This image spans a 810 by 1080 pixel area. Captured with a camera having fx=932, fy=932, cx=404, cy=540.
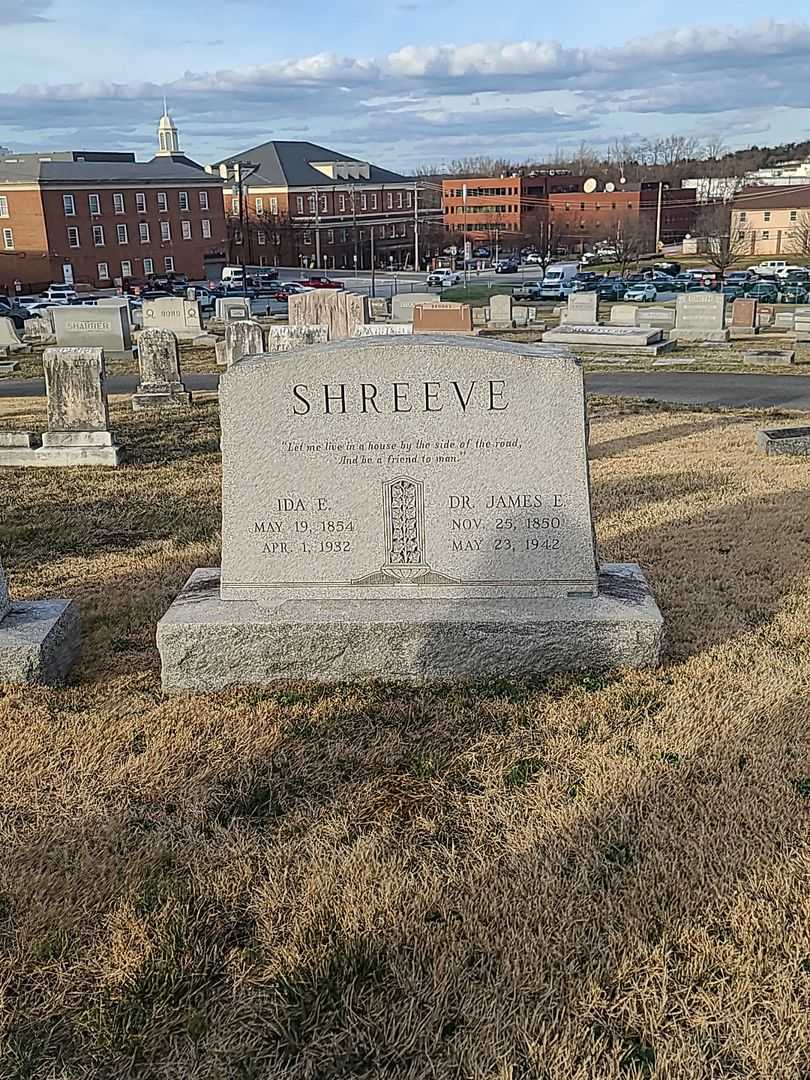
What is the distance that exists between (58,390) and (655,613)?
9.01 m

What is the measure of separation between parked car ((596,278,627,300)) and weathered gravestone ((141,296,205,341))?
2172 cm

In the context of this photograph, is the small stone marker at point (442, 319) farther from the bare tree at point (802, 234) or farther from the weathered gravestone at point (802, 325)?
the bare tree at point (802, 234)

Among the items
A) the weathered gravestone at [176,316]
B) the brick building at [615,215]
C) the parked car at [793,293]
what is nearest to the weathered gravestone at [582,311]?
the weathered gravestone at [176,316]

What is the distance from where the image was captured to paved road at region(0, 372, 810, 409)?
16.4 meters

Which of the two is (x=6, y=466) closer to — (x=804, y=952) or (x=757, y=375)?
(x=804, y=952)

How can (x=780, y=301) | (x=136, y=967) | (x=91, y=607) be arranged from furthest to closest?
(x=780, y=301) → (x=91, y=607) → (x=136, y=967)

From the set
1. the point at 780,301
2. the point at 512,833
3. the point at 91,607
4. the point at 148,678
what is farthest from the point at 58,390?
the point at 780,301

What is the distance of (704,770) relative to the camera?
3812 mm

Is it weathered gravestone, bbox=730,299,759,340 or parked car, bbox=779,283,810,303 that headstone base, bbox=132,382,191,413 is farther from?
parked car, bbox=779,283,810,303

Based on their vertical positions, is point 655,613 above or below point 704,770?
above

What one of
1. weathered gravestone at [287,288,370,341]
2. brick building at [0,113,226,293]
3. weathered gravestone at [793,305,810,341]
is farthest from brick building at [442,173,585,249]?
weathered gravestone at [287,288,370,341]

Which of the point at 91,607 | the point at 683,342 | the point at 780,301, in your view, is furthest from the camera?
the point at 780,301

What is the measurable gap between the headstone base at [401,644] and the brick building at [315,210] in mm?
72333

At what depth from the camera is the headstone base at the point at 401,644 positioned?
465 cm
